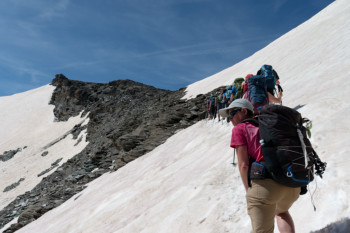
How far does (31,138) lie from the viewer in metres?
55.4

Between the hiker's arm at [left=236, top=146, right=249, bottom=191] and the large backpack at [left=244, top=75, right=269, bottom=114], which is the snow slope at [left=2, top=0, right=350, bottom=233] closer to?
the large backpack at [left=244, top=75, right=269, bottom=114]

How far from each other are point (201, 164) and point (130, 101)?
42444 mm

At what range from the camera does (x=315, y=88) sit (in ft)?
36.1

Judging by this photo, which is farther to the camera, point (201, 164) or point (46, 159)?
point (46, 159)

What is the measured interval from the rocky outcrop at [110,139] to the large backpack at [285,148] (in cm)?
1778

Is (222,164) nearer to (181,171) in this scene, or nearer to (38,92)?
(181,171)

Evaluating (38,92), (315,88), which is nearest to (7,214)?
(315,88)

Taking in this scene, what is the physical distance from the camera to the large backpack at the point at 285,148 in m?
2.86

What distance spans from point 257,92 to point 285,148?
4553 mm

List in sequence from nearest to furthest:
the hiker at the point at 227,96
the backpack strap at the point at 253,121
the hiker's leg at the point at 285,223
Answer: the backpack strap at the point at 253,121, the hiker's leg at the point at 285,223, the hiker at the point at 227,96

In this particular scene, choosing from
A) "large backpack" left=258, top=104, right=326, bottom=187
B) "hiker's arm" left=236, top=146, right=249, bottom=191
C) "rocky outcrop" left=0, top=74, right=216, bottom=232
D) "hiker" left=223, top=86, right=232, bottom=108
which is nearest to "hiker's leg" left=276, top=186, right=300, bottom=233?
"large backpack" left=258, top=104, right=326, bottom=187

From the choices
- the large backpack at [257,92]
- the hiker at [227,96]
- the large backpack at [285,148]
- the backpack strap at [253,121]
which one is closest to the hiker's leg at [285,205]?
the large backpack at [285,148]

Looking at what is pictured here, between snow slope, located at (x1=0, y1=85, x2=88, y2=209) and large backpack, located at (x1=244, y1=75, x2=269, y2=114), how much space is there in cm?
3455

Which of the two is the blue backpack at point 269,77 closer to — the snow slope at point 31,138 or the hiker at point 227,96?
the hiker at point 227,96
